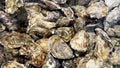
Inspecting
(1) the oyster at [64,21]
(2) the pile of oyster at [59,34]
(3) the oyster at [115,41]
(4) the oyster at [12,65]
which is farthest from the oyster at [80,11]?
(4) the oyster at [12,65]

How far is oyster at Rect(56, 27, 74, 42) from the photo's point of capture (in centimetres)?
138

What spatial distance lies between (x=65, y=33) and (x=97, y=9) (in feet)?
0.85

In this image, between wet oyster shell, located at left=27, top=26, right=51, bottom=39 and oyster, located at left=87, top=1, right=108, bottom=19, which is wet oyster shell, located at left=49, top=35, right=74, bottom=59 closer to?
wet oyster shell, located at left=27, top=26, right=51, bottom=39

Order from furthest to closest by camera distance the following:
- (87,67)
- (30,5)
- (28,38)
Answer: (30,5) → (28,38) → (87,67)

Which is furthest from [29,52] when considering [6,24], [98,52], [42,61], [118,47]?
[118,47]

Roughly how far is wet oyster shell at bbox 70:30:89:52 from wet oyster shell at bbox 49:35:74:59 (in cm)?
3

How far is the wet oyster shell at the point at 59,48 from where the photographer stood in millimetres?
1315

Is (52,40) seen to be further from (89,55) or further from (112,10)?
(112,10)

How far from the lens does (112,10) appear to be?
60.3 inches

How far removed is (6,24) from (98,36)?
0.51 m

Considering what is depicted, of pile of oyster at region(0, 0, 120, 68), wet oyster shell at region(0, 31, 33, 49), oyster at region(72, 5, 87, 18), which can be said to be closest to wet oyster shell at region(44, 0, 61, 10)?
pile of oyster at region(0, 0, 120, 68)

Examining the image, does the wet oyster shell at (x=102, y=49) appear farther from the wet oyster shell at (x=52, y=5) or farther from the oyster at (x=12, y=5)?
the oyster at (x=12, y=5)

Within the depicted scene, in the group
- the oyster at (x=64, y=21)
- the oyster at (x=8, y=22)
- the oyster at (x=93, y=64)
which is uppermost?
the oyster at (x=64, y=21)

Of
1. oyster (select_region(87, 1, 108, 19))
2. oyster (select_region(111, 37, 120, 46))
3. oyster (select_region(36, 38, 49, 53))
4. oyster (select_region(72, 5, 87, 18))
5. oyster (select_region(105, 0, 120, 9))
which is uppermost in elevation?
oyster (select_region(105, 0, 120, 9))
